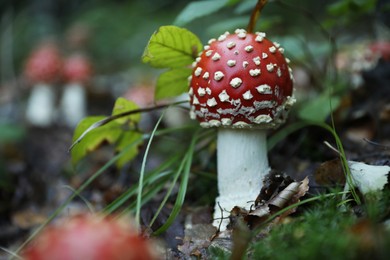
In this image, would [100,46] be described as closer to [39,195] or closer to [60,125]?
[60,125]

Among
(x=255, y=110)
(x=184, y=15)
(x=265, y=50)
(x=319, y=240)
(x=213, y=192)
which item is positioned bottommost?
(x=213, y=192)

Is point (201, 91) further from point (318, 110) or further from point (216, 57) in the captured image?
point (318, 110)

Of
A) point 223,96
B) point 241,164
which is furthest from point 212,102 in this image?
point 241,164

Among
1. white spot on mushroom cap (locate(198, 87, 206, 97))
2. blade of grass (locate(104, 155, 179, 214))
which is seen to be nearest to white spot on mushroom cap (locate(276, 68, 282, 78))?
white spot on mushroom cap (locate(198, 87, 206, 97))

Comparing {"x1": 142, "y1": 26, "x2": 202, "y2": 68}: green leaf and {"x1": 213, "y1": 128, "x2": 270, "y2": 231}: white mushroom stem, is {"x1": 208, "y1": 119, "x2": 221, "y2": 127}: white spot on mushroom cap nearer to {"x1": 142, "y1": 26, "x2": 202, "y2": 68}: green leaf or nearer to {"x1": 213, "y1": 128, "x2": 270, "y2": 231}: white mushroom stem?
{"x1": 213, "y1": 128, "x2": 270, "y2": 231}: white mushroom stem

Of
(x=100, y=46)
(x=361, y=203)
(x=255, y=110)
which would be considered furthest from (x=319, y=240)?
(x=100, y=46)

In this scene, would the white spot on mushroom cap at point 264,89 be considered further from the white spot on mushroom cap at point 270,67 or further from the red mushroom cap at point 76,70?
the red mushroom cap at point 76,70
